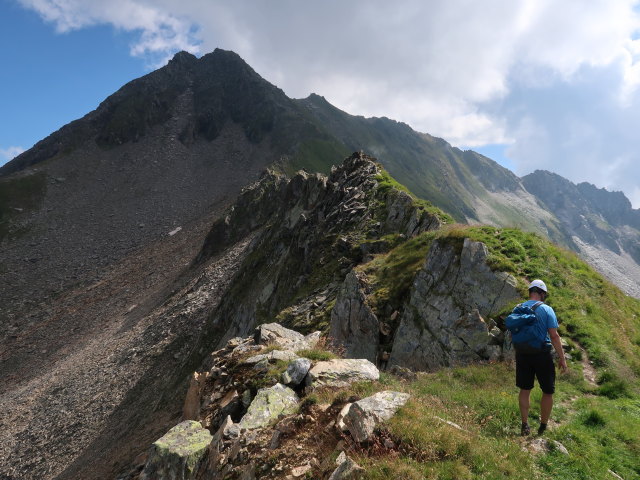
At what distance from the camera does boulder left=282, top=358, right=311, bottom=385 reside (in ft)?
38.3

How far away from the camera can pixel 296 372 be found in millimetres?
11812

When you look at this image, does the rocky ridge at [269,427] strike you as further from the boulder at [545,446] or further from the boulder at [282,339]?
the boulder at [545,446]

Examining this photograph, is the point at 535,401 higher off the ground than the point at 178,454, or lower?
higher

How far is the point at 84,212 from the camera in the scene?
103 metres

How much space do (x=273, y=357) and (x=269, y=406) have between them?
9.72ft

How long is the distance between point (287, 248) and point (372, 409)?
31.9 metres

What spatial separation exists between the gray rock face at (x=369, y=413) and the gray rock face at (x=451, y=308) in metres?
7.20

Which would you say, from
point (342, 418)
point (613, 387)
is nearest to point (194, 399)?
point (342, 418)

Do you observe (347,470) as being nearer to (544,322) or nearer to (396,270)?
(544,322)

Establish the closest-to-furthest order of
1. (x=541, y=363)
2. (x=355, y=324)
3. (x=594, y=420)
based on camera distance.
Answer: (x=541, y=363) < (x=594, y=420) < (x=355, y=324)

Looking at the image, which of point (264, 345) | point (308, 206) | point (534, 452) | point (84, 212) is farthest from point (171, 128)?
point (534, 452)

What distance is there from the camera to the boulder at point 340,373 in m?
11.2

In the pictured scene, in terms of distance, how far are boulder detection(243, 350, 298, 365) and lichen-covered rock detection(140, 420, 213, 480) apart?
2.98m

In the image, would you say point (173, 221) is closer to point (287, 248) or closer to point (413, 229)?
point (287, 248)
